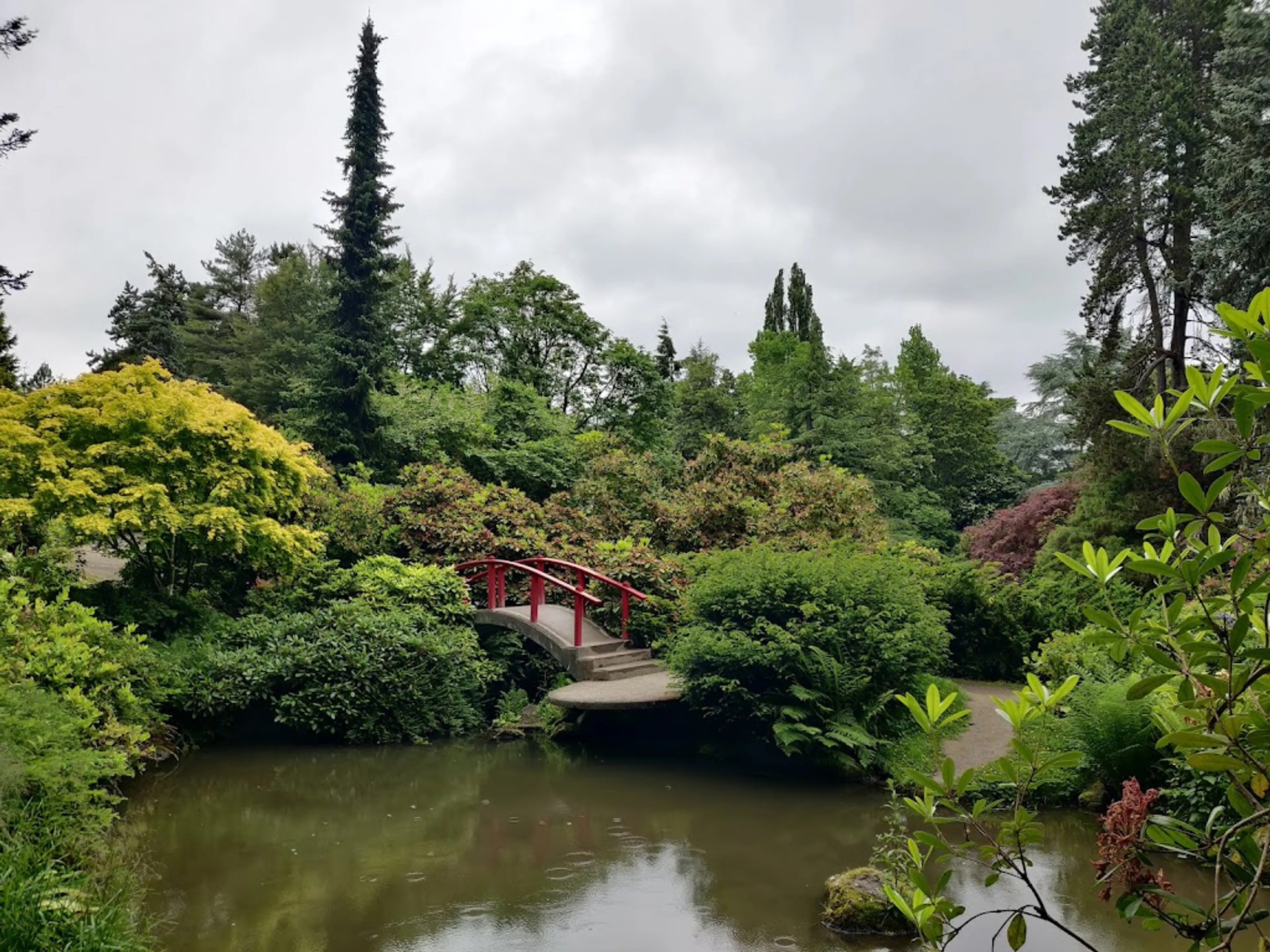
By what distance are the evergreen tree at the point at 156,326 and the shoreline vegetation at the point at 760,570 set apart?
45.0 ft

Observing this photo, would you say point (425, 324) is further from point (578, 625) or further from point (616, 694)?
point (616, 694)

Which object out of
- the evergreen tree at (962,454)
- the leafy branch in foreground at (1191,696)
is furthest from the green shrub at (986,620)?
the evergreen tree at (962,454)

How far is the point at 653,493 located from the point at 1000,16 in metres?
8.94

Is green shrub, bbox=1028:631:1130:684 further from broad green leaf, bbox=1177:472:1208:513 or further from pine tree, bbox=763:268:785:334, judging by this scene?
pine tree, bbox=763:268:785:334

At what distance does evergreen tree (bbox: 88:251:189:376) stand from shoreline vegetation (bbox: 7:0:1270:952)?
13.7 meters

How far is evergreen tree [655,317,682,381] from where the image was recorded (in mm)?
34812

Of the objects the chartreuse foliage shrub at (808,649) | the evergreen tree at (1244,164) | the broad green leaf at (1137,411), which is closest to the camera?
the broad green leaf at (1137,411)

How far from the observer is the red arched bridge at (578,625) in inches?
399

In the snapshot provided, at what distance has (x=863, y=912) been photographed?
18.2 feet

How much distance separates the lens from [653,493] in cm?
1573

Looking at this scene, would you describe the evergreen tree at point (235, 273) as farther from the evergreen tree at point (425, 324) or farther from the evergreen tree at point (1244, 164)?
the evergreen tree at point (1244, 164)

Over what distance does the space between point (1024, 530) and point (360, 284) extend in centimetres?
1592

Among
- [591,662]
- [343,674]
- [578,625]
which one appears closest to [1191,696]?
[591,662]

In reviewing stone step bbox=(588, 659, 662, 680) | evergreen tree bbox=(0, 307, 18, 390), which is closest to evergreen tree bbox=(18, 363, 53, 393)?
evergreen tree bbox=(0, 307, 18, 390)
